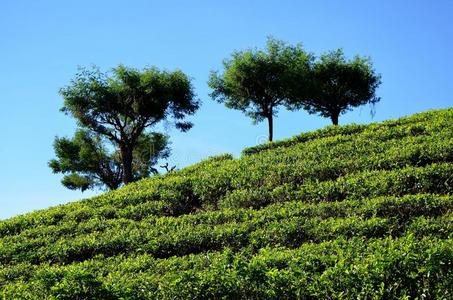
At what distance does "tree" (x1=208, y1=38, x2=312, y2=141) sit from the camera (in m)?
50.1

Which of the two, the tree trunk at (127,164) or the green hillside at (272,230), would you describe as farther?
the tree trunk at (127,164)

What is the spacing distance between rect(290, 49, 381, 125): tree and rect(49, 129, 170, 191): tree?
17.3 m

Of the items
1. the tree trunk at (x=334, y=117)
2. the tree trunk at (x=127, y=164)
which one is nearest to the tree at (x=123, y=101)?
the tree trunk at (x=127, y=164)

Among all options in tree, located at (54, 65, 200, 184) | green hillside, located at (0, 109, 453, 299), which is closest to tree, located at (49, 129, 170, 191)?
tree, located at (54, 65, 200, 184)

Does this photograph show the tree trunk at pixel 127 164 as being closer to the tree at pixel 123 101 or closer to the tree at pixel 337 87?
the tree at pixel 123 101

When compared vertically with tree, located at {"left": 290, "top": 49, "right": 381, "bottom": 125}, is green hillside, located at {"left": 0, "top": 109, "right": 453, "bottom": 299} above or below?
below

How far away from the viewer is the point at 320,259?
11539 mm

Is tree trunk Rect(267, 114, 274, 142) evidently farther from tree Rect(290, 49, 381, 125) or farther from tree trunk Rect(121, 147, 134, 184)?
tree trunk Rect(121, 147, 134, 184)

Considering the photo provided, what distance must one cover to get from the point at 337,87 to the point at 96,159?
25.5 metres

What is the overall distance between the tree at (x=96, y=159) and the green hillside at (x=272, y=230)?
33447mm

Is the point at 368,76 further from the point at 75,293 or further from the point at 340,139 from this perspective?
the point at 75,293

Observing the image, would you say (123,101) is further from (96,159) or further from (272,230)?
(272,230)

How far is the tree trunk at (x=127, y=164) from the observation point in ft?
146

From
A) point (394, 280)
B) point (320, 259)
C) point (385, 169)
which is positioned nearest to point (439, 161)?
point (385, 169)
